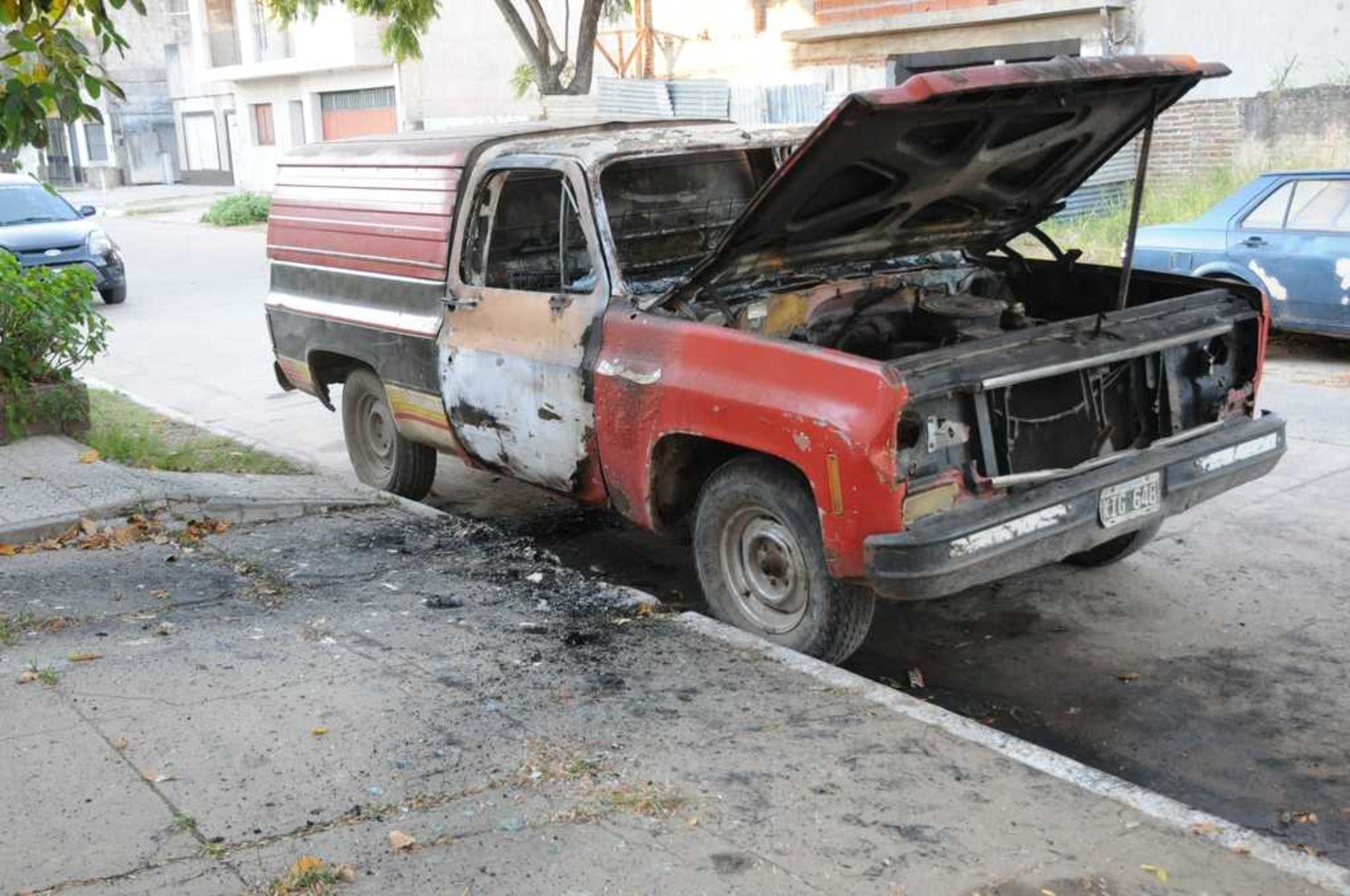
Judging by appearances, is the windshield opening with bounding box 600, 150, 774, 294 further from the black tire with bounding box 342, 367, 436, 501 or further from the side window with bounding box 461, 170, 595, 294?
the black tire with bounding box 342, 367, 436, 501

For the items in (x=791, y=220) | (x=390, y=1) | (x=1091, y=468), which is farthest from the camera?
(x=390, y=1)

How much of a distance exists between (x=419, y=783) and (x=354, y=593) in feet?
6.32

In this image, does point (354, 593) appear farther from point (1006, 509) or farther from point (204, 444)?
point (204, 444)

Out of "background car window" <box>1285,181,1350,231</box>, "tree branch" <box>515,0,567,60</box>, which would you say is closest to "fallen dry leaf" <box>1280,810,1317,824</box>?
"background car window" <box>1285,181,1350,231</box>

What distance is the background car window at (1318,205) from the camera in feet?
34.3

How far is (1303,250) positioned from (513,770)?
345 inches

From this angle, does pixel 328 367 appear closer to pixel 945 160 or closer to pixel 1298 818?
pixel 945 160

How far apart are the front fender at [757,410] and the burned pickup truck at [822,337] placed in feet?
0.03

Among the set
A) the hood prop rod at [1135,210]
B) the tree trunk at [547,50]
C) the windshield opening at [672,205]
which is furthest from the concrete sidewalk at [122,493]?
the tree trunk at [547,50]

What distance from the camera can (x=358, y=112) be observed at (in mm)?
34469

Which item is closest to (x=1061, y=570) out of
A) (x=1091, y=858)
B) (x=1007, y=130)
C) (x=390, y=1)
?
(x=1007, y=130)

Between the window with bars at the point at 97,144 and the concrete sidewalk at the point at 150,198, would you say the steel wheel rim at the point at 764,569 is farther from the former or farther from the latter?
the window with bars at the point at 97,144

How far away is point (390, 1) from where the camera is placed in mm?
15094

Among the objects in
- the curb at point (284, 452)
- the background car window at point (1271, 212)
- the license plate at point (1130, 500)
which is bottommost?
the curb at point (284, 452)
